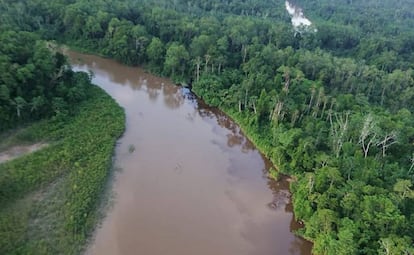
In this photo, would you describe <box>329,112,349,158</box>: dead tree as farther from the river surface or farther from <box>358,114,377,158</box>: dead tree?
the river surface

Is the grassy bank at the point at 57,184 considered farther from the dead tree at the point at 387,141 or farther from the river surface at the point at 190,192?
the dead tree at the point at 387,141

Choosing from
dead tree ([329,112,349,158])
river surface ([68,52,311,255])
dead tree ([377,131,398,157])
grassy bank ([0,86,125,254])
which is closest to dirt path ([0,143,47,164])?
grassy bank ([0,86,125,254])

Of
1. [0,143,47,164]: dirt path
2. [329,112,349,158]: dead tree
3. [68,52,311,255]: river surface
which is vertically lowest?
[68,52,311,255]: river surface

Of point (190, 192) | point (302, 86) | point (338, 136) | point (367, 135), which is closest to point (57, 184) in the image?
point (190, 192)

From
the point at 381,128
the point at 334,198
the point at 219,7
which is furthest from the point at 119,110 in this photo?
the point at 219,7

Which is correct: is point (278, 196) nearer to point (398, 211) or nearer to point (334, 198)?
point (334, 198)

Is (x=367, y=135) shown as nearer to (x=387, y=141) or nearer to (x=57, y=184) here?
(x=387, y=141)
